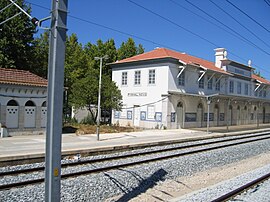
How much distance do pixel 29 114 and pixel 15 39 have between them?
14404 mm

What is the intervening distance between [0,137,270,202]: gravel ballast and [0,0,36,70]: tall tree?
23.7m

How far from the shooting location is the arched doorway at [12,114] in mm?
19328

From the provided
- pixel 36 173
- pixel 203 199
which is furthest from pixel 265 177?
pixel 36 173

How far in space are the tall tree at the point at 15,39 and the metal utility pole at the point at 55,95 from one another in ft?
89.6

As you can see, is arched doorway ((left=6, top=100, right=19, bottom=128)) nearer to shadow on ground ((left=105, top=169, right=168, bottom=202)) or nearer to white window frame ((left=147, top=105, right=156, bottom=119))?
shadow on ground ((left=105, top=169, right=168, bottom=202))

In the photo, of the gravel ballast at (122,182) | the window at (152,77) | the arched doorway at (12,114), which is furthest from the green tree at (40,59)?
the gravel ballast at (122,182)

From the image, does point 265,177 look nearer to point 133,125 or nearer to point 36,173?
point 36,173

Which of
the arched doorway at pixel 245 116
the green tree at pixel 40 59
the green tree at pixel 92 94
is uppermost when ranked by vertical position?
the green tree at pixel 40 59

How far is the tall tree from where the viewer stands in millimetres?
30469

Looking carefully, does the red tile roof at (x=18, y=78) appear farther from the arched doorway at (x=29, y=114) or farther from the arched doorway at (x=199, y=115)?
the arched doorway at (x=199, y=115)

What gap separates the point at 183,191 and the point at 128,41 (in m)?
42.3

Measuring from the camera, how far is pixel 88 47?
4809 centimetres

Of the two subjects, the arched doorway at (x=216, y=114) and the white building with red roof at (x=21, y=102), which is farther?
the arched doorway at (x=216, y=114)

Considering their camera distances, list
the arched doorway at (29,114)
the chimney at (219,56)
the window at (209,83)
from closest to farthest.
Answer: the arched doorway at (29,114), the window at (209,83), the chimney at (219,56)
